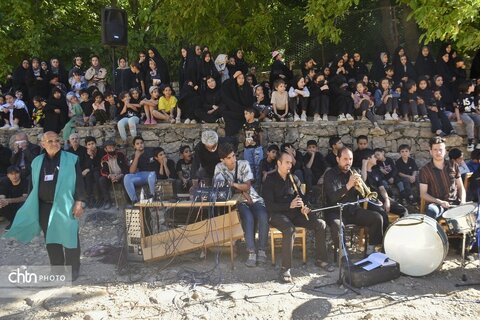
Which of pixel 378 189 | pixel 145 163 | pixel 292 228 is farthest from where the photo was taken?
pixel 145 163

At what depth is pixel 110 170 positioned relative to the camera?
8141mm

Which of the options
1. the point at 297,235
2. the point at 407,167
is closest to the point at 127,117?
the point at 297,235

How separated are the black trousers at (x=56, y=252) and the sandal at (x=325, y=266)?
2753 mm

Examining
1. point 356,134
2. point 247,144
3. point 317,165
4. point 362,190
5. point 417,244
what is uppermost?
point 356,134

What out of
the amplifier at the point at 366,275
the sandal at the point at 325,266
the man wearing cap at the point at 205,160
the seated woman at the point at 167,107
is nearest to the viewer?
the amplifier at the point at 366,275

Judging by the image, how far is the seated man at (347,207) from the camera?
5.79 meters

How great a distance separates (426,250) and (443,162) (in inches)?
55.5

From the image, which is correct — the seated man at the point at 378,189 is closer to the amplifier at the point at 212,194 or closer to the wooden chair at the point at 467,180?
the wooden chair at the point at 467,180

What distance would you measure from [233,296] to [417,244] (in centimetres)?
203

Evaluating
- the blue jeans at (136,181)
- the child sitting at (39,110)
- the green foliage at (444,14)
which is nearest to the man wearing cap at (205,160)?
the blue jeans at (136,181)

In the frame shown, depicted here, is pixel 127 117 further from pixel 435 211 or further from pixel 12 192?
pixel 435 211

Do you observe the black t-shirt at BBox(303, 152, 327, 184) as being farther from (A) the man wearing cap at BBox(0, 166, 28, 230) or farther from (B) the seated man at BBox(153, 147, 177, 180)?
(A) the man wearing cap at BBox(0, 166, 28, 230)

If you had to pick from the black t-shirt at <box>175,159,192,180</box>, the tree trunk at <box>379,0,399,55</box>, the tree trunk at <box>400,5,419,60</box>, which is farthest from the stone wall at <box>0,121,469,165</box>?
the tree trunk at <box>379,0,399,55</box>

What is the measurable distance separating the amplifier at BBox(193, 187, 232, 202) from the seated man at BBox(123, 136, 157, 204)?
1645 millimetres
